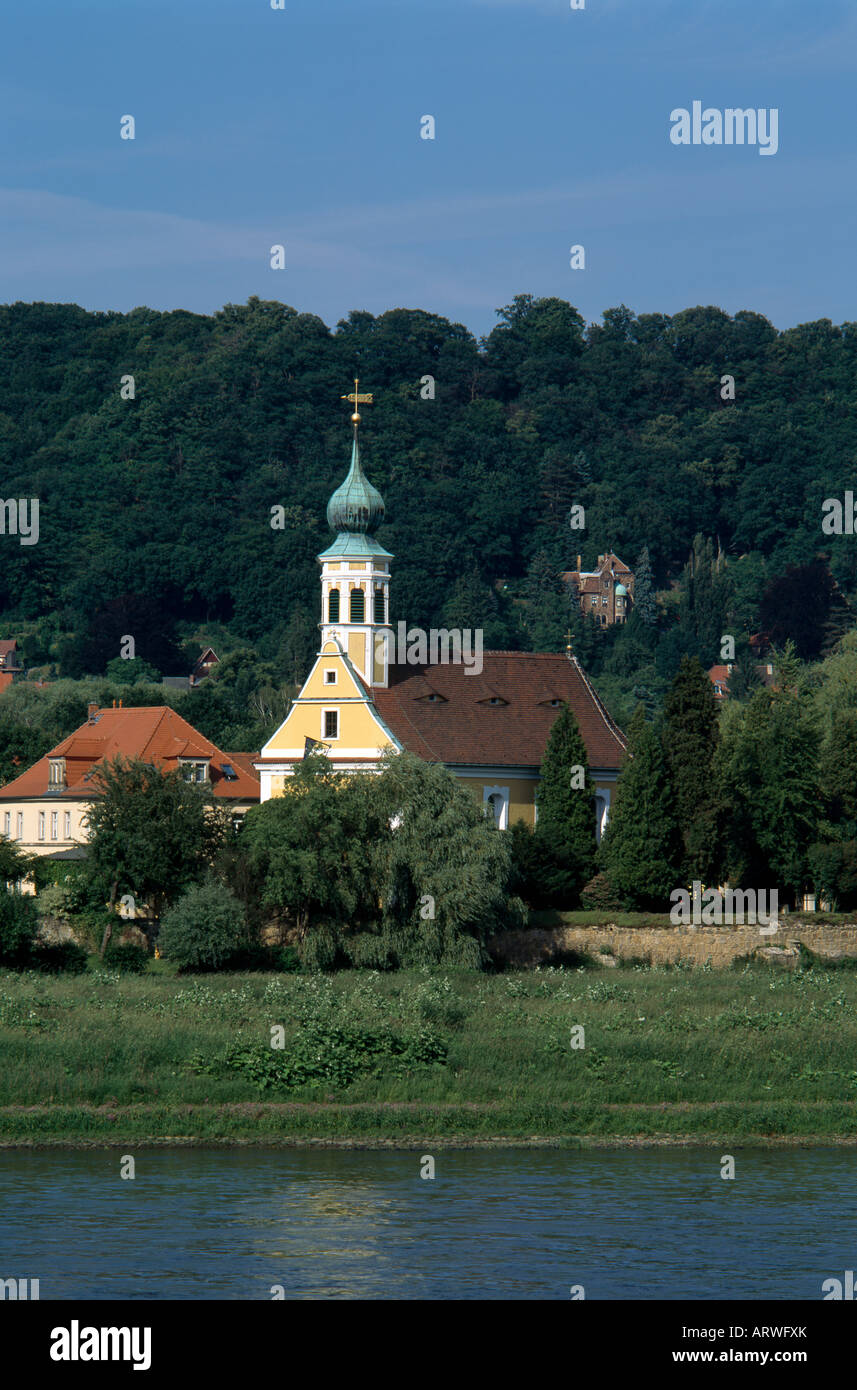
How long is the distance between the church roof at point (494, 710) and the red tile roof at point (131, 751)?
890 cm

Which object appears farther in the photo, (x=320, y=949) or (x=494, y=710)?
(x=494, y=710)

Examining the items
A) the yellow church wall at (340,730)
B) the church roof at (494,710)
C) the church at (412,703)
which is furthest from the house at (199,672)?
the yellow church wall at (340,730)

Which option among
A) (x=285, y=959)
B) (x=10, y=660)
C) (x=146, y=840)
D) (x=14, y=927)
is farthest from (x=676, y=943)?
(x=10, y=660)

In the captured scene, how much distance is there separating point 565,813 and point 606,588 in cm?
12007

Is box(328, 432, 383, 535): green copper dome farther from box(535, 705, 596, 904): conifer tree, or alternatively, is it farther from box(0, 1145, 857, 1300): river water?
box(0, 1145, 857, 1300): river water

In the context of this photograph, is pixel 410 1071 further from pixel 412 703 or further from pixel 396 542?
pixel 396 542

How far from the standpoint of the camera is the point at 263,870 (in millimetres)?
55969

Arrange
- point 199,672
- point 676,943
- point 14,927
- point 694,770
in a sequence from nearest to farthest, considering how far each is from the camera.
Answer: point 14,927, point 676,943, point 694,770, point 199,672

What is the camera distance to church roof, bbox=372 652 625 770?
71562mm

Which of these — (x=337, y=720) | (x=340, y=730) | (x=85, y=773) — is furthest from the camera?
(x=85, y=773)

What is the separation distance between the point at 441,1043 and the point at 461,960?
13764 millimetres

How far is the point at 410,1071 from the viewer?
1522 inches

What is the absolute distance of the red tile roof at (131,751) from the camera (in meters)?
77.2
